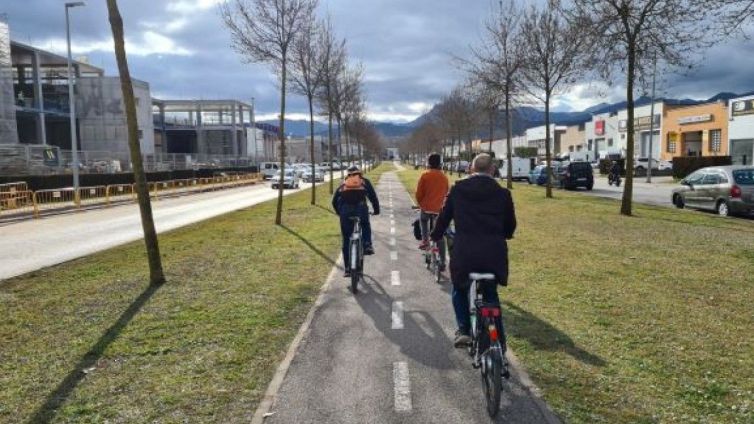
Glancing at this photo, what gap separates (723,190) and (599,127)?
3040 inches

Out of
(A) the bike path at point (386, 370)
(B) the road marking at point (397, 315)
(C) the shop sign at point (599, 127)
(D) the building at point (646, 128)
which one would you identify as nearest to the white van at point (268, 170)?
(D) the building at point (646, 128)

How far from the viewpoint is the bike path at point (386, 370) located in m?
4.31

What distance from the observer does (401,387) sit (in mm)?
4801

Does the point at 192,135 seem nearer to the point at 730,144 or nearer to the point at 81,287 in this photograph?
the point at 730,144

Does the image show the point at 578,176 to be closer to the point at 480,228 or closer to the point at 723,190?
the point at 723,190

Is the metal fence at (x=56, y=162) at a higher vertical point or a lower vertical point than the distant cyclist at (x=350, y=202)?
higher

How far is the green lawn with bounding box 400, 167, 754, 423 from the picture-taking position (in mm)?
4430

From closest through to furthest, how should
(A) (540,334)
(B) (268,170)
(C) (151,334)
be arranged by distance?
(A) (540,334) < (C) (151,334) < (B) (268,170)

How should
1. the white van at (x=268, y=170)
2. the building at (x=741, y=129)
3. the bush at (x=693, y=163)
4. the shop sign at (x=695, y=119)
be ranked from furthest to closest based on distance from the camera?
the white van at (x=268, y=170) → the shop sign at (x=695, y=119) → the building at (x=741, y=129) → the bush at (x=693, y=163)

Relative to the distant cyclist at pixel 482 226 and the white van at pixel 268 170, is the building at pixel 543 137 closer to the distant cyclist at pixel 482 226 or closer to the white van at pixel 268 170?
the white van at pixel 268 170

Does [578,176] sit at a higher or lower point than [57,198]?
higher

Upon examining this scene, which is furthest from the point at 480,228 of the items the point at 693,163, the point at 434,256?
the point at 693,163

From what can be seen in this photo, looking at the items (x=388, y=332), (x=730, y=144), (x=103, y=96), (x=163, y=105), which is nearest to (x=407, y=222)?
(x=388, y=332)

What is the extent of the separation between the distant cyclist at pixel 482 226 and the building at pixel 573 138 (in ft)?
338
